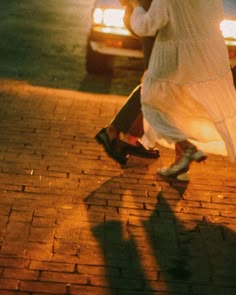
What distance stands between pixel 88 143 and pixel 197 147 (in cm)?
130

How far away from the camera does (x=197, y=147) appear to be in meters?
4.59

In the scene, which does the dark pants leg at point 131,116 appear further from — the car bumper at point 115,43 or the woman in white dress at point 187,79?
the car bumper at point 115,43

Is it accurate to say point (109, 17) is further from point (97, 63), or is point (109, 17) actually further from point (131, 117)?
point (131, 117)

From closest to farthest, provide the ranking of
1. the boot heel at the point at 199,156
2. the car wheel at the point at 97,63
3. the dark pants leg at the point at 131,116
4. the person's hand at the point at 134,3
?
the person's hand at the point at 134,3, the boot heel at the point at 199,156, the dark pants leg at the point at 131,116, the car wheel at the point at 97,63

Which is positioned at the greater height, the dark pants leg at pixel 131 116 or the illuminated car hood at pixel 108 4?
the dark pants leg at pixel 131 116

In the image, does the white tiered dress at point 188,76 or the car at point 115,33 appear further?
the car at point 115,33

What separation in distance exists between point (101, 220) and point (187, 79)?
1.32 metres

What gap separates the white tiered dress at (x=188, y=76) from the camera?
4.07 m

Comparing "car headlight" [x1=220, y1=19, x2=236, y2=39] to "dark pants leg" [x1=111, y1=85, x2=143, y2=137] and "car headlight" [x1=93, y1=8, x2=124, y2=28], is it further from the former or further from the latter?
"dark pants leg" [x1=111, y1=85, x2=143, y2=137]

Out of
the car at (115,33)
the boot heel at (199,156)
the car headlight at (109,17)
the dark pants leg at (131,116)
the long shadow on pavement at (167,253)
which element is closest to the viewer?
the long shadow on pavement at (167,253)

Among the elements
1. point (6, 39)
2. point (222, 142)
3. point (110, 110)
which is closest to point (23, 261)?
point (222, 142)

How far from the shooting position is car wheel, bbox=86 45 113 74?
25.4 feet

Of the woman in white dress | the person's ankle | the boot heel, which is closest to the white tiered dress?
the woman in white dress

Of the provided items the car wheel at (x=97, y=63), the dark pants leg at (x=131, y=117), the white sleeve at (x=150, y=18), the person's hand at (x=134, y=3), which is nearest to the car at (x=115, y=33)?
the car wheel at (x=97, y=63)
